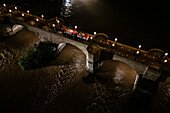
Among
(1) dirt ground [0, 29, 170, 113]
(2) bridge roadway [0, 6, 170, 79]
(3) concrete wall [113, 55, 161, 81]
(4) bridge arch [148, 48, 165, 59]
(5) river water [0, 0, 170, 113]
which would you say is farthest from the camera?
(5) river water [0, 0, 170, 113]

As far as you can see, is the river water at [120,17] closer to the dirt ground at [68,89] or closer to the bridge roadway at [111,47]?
the dirt ground at [68,89]

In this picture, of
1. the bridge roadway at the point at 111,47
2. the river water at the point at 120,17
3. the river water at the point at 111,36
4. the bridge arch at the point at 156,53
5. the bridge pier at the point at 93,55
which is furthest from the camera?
the river water at the point at 120,17

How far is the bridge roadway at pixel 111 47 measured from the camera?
39.8 ft

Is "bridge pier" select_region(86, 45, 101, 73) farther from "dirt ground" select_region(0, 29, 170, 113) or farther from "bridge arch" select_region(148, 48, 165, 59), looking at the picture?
"bridge arch" select_region(148, 48, 165, 59)

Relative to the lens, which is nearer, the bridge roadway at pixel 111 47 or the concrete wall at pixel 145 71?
the concrete wall at pixel 145 71


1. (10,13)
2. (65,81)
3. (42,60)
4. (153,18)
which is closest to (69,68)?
(65,81)

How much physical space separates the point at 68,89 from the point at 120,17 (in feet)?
72.2

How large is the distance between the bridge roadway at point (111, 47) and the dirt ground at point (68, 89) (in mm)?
4201

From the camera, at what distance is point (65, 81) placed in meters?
17.2

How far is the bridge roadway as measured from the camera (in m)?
12.1

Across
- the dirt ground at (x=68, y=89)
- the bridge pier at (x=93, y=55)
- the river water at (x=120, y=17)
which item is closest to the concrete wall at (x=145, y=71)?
the bridge pier at (x=93, y=55)

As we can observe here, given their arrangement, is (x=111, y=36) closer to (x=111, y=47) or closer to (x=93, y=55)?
(x=111, y=47)

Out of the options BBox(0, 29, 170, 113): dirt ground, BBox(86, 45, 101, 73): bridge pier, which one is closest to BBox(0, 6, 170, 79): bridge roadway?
BBox(86, 45, 101, 73): bridge pier

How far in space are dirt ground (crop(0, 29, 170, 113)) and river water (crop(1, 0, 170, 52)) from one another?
8.06m
